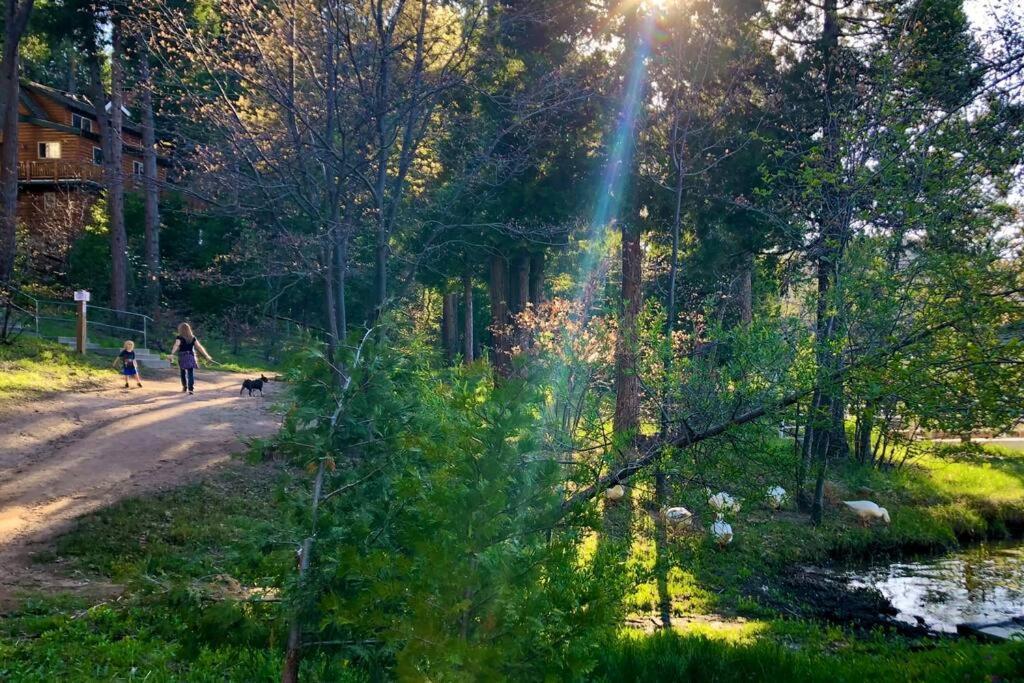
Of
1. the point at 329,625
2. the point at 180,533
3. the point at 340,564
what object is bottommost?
the point at 180,533

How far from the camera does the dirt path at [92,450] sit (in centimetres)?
800

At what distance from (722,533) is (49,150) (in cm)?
3255

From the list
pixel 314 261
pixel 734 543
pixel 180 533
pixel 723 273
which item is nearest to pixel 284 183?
pixel 314 261

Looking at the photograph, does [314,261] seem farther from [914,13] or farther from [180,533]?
[914,13]

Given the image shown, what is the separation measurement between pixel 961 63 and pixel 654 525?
7968 mm

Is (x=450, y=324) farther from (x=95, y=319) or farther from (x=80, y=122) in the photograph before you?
(x=80, y=122)

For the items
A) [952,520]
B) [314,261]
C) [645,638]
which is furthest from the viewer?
[952,520]

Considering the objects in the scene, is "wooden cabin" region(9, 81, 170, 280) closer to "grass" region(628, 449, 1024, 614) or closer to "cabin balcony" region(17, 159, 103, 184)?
"cabin balcony" region(17, 159, 103, 184)

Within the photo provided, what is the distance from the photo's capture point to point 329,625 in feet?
10.8

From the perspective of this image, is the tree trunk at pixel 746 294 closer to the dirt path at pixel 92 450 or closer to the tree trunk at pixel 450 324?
the dirt path at pixel 92 450

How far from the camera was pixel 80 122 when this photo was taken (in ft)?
106

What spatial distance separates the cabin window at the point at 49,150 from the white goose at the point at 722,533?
105 feet

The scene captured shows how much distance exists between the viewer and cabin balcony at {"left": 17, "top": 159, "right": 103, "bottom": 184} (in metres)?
27.9

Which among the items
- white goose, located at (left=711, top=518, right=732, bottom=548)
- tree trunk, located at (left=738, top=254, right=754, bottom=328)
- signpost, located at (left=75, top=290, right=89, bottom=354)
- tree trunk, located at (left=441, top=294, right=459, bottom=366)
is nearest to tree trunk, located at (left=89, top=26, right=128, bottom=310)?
signpost, located at (left=75, top=290, right=89, bottom=354)
